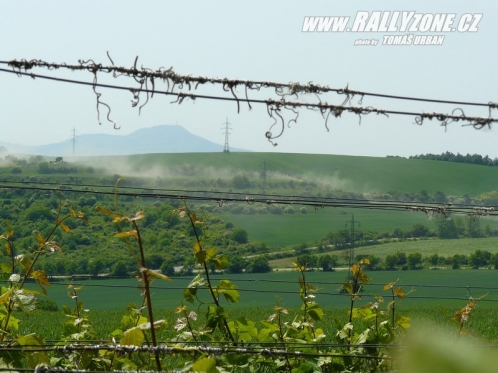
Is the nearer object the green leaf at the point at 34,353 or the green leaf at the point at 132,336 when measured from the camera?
the green leaf at the point at 132,336

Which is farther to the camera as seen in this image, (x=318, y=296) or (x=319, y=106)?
(x=318, y=296)

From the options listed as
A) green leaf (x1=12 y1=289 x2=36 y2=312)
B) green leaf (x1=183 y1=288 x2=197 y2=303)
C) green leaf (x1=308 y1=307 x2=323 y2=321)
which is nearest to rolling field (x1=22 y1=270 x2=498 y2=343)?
green leaf (x1=308 y1=307 x2=323 y2=321)

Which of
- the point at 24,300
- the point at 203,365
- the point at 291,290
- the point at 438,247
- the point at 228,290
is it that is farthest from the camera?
the point at 438,247

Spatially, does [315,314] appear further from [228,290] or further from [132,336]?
[132,336]

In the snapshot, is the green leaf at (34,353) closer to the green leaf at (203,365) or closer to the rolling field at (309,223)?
the green leaf at (203,365)

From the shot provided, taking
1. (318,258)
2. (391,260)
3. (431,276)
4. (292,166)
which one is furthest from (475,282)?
(292,166)

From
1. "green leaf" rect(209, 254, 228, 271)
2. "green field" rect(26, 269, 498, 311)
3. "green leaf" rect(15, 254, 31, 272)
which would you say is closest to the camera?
"green leaf" rect(15, 254, 31, 272)

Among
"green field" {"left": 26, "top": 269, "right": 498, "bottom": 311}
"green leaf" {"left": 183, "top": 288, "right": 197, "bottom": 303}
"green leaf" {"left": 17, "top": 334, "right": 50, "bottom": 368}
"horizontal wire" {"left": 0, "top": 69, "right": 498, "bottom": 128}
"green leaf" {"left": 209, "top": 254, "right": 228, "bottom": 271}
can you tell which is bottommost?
"green field" {"left": 26, "top": 269, "right": 498, "bottom": 311}

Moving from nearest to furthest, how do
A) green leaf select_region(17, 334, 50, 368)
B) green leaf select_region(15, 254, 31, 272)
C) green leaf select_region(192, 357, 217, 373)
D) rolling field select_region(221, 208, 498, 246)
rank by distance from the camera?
green leaf select_region(192, 357, 217, 373), green leaf select_region(17, 334, 50, 368), green leaf select_region(15, 254, 31, 272), rolling field select_region(221, 208, 498, 246)

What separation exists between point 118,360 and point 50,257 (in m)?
25.6

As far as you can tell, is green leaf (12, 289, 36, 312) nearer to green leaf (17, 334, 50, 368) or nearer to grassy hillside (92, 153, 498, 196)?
green leaf (17, 334, 50, 368)

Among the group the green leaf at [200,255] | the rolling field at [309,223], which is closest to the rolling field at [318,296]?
the rolling field at [309,223]

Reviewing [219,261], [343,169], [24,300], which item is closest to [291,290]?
[343,169]

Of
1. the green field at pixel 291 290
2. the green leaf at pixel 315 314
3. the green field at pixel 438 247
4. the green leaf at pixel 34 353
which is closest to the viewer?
the green leaf at pixel 34 353
